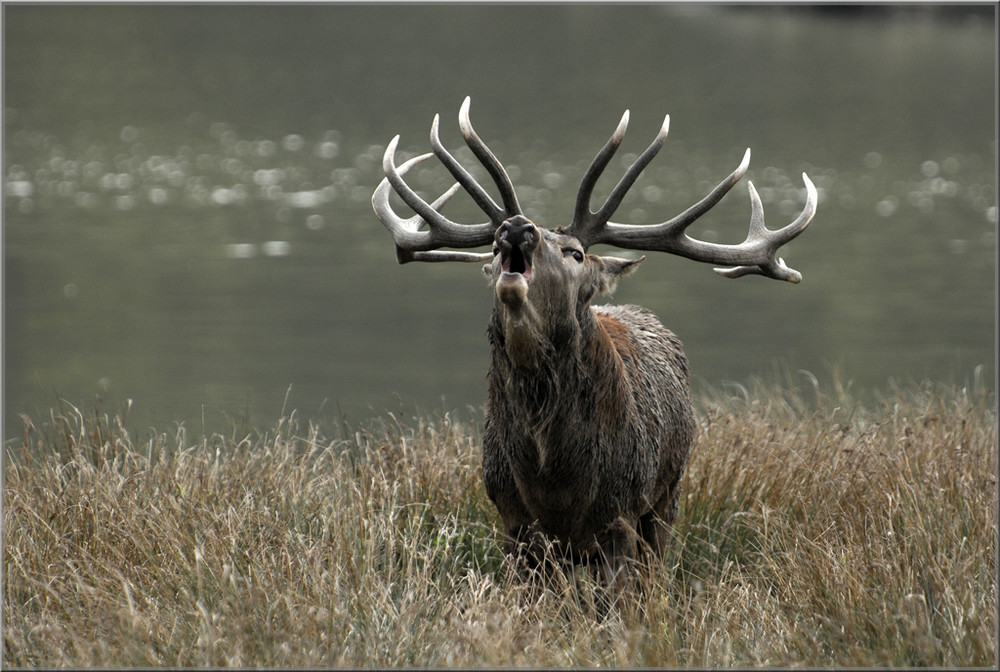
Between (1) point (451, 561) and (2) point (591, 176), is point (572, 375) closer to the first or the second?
(2) point (591, 176)

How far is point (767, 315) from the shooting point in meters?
17.9

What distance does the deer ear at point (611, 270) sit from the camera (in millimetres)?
5434

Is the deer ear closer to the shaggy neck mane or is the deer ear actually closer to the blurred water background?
the shaggy neck mane

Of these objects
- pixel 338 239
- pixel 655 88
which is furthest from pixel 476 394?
pixel 655 88

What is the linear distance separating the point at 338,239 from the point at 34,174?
1063cm

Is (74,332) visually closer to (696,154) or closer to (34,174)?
(34,174)

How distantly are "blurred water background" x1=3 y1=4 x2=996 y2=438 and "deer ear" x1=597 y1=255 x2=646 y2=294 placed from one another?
9.96 feet

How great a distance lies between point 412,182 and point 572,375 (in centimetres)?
2291

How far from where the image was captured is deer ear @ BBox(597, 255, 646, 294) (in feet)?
17.8

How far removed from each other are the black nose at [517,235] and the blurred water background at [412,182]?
11.3 feet

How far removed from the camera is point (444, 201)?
6234mm

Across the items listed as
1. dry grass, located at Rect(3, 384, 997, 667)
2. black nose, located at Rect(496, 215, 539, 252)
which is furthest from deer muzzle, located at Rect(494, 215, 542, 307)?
dry grass, located at Rect(3, 384, 997, 667)

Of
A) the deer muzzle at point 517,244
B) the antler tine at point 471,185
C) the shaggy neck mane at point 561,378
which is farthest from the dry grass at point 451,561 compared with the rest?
the antler tine at point 471,185

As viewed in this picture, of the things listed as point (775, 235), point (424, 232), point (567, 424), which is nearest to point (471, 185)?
point (424, 232)
